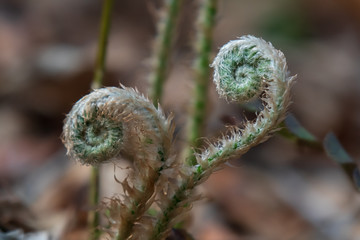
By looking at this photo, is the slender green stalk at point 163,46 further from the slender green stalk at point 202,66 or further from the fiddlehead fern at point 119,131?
the fiddlehead fern at point 119,131

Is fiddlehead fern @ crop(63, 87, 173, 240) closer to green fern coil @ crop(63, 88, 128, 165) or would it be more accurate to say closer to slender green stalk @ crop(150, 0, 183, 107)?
green fern coil @ crop(63, 88, 128, 165)

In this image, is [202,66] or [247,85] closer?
[247,85]

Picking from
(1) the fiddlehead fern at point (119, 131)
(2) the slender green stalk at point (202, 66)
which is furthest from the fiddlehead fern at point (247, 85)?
(2) the slender green stalk at point (202, 66)

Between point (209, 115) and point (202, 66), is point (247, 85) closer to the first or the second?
point (202, 66)

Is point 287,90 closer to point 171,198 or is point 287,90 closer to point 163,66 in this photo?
point 171,198

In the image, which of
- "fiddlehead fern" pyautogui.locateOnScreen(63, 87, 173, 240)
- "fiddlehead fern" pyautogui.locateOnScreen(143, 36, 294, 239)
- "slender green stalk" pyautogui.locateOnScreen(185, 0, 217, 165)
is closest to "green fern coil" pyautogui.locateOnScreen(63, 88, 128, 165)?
"fiddlehead fern" pyautogui.locateOnScreen(63, 87, 173, 240)

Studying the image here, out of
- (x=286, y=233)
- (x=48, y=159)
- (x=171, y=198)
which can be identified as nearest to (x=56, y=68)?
(x=48, y=159)

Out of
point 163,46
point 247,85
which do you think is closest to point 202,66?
point 163,46
